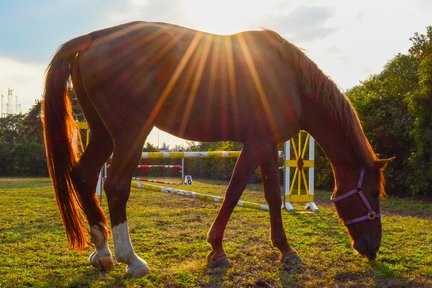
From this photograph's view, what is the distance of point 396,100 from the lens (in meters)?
11.6

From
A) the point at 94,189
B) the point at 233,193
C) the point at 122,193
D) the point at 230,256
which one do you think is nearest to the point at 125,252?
the point at 122,193

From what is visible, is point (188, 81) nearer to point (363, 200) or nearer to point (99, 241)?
point (99, 241)

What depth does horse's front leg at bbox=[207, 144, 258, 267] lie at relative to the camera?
3.34 meters

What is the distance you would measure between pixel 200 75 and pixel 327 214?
436cm

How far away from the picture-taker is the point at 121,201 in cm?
306

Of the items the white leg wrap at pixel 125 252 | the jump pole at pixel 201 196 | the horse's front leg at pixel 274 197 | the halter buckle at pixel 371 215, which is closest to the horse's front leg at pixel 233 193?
the horse's front leg at pixel 274 197

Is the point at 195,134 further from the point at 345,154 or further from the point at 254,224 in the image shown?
the point at 254,224

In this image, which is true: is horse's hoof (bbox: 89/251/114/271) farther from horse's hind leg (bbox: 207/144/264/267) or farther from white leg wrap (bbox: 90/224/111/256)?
horse's hind leg (bbox: 207/144/264/267)

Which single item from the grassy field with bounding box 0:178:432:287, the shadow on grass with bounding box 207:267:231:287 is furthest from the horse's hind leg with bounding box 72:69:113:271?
the shadow on grass with bounding box 207:267:231:287

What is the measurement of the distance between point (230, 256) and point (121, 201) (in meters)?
1.18

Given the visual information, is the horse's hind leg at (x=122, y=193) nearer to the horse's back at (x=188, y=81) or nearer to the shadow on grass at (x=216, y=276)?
the horse's back at (x=188, y=81)

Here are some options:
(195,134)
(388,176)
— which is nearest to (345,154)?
(195,134)

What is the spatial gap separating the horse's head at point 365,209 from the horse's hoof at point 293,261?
0.46 metres

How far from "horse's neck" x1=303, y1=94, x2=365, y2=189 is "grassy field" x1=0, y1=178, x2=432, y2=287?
28.9 inches
